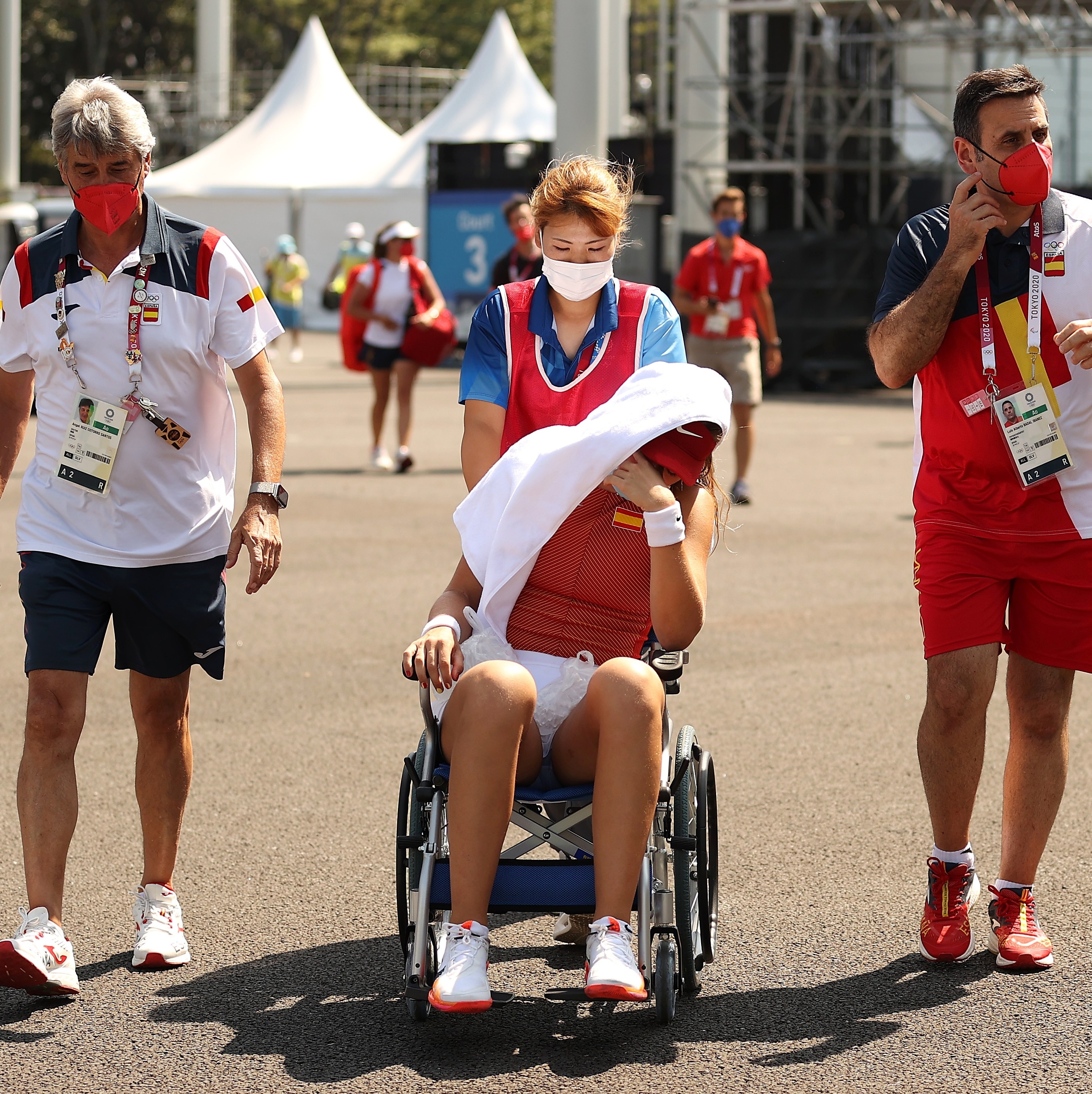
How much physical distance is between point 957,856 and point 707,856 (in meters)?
0.68

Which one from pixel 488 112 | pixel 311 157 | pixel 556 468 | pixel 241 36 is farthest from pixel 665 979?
pixel 241 36

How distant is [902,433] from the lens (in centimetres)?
1783

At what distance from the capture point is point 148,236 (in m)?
4.03

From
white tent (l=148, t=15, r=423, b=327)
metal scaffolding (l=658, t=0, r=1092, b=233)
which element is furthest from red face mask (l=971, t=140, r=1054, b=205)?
white tent (l=148, t=15, r=423, b=327)

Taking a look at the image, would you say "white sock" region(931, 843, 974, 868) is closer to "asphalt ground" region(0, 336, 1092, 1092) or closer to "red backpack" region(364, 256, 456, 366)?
"asphalt ground" region(0, 336, 1092, 1092)

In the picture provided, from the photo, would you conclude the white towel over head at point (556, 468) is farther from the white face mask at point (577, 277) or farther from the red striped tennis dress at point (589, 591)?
the white face mask at point (577, 277)

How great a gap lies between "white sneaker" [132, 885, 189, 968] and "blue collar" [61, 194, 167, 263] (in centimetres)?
147

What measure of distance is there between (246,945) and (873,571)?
5.95 metres

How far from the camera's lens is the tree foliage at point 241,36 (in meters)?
58.8

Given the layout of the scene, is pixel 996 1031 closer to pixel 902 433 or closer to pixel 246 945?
pixel 246 945

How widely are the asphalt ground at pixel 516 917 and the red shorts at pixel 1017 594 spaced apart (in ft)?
2.40

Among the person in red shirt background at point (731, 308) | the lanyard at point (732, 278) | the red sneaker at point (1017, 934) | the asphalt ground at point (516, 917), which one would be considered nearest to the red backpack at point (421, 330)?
the person in red shirt background at point (731, 308)

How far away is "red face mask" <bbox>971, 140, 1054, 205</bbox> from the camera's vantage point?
3.94 metres

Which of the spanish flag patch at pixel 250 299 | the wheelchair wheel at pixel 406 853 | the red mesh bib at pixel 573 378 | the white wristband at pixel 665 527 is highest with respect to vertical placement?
the spanish flag patch at pixel 250 299
